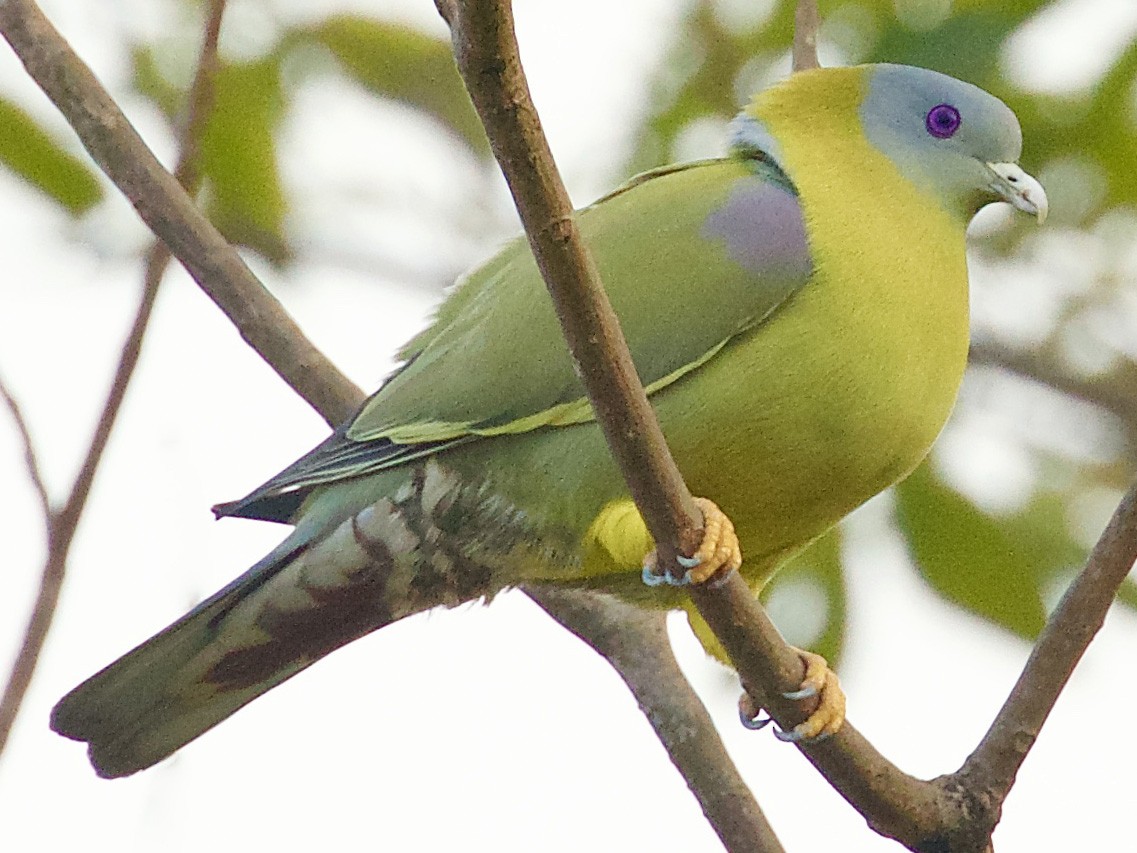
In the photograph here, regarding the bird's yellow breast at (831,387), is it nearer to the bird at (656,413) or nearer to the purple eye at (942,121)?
the bird at (656,413)

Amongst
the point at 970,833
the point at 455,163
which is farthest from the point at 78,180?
the point at 970,833

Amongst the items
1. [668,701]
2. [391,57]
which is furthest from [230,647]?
[391,57]

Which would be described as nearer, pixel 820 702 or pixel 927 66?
pixel 820 702

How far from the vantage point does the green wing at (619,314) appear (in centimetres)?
225

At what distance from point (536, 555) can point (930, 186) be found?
0.80 metres

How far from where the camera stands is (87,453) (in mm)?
1730

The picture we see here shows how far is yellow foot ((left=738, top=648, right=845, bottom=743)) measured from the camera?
2.07m

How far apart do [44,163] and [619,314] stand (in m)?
0.93

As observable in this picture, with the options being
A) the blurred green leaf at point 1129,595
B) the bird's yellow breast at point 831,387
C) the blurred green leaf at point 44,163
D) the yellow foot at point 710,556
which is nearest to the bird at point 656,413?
the bird's yellow breast at point 831,387

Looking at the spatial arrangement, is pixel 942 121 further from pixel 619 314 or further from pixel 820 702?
pixel 820 702

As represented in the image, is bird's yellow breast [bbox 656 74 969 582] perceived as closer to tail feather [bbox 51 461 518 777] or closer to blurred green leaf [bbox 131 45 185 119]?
tail feather [bbox 51 461 518 777]

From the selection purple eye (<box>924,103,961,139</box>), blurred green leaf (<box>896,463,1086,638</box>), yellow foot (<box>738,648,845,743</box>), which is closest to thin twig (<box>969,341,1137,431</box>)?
blurred green leaf (<box>896,463,1086,638</box>)

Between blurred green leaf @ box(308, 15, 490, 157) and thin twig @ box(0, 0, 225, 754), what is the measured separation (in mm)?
555

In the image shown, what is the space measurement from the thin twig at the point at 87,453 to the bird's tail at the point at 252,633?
50cm
